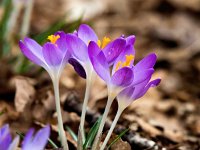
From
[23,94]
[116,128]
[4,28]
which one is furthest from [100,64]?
[4,28]

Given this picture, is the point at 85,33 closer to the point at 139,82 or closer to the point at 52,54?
the point at 52,54

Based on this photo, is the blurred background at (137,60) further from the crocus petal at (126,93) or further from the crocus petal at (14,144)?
the crocus petal at (14,144)

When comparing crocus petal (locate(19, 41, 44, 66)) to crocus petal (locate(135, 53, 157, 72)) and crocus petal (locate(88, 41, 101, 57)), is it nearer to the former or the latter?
crocus petal (locate(88, 41, 101, 57))

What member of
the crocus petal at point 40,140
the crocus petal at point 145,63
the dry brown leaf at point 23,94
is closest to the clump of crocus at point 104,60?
the crocus petal at point 145,63

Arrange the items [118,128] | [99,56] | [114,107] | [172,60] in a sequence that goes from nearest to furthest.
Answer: [99,56] < [118,128] < [114,107] < [172,60]

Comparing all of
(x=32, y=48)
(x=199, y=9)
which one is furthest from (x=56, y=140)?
(x=199, y=9)

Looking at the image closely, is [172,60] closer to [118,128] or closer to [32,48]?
[118,128]
